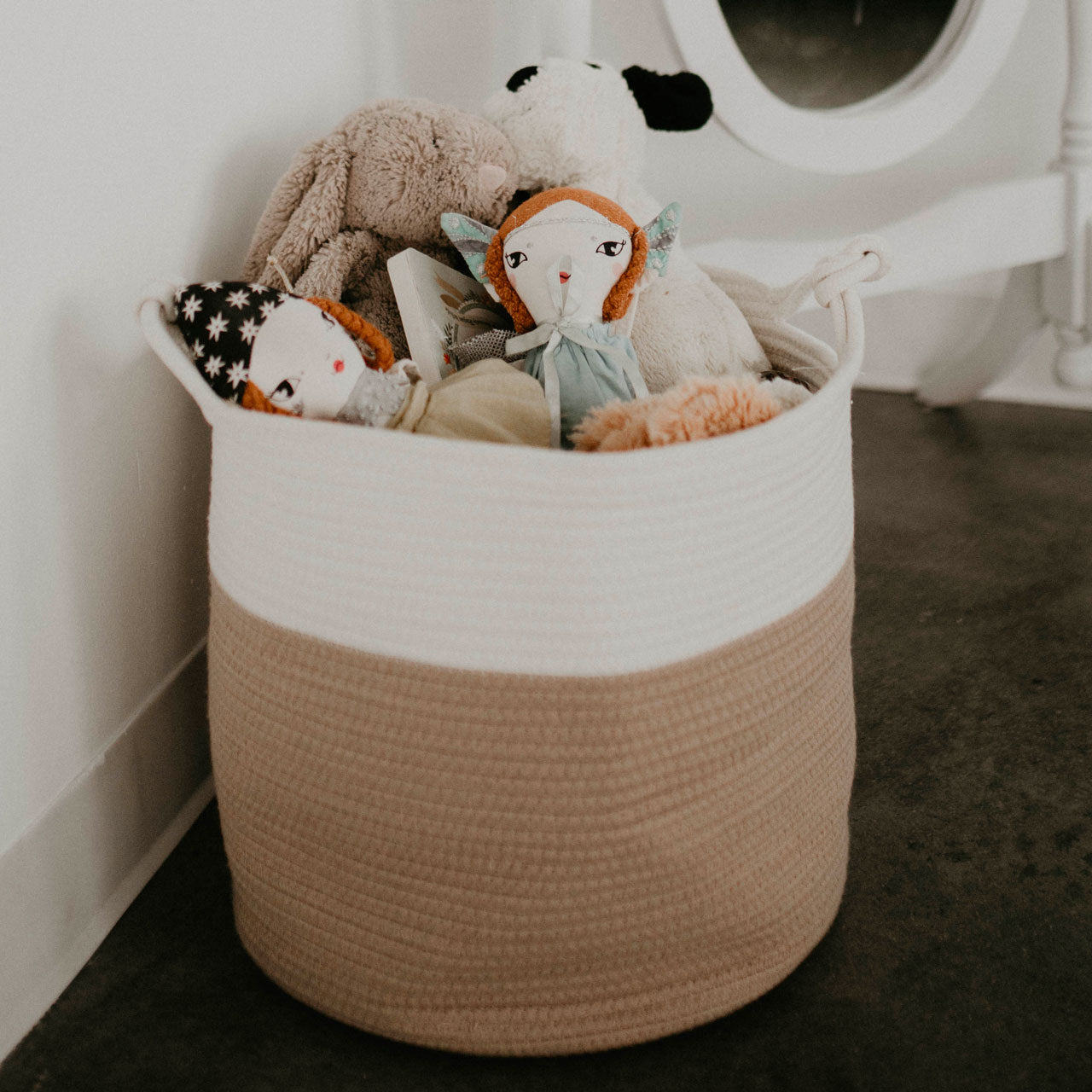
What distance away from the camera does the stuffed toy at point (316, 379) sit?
60 centimetres

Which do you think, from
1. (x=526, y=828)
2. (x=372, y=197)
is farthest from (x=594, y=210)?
(x=526, y=828)

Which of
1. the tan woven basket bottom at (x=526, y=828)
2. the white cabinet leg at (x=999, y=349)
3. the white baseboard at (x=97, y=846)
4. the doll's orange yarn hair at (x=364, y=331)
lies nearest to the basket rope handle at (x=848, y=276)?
the tan woven basket bottom at (x=526, y=828)

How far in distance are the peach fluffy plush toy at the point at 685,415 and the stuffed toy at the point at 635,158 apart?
0.39 feet

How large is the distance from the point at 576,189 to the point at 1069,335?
3.26ft

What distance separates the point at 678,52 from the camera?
1140 mm

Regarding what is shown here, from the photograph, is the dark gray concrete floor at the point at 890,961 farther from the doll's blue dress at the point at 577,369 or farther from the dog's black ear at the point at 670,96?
the dog's black ear at the point at 670,96

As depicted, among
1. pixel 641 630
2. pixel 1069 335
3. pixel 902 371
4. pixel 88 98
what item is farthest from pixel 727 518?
pixel 902 371

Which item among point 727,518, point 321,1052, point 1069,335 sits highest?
point 727,518

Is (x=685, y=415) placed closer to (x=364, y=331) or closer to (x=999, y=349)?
(x=364, y=331)

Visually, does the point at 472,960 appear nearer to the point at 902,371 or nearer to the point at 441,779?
the point at 441,779

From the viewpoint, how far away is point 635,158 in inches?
36.9

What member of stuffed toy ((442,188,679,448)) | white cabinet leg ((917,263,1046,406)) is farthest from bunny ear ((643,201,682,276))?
white cabinet leg ((917,263,1046,406))

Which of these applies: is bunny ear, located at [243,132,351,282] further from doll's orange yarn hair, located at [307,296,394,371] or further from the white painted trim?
the white painted trim

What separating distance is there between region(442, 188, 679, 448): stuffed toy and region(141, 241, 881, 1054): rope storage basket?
154mm
